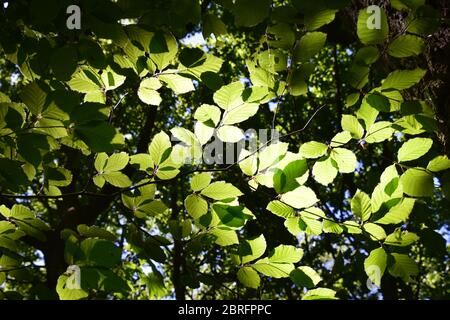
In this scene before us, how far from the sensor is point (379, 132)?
4.64ft

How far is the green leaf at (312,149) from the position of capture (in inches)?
54.4

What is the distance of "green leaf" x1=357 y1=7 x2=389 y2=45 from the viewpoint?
1.26 meters

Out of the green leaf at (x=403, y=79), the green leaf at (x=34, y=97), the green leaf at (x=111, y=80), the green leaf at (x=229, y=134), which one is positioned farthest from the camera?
the green leaf at (x=111, y=80)

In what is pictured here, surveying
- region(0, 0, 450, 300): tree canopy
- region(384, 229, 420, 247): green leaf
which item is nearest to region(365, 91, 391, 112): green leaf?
region(0, 0, 450, 300): tree canopy

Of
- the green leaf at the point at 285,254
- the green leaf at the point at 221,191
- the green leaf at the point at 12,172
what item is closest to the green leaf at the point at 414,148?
the green leaf at the point at 285,254

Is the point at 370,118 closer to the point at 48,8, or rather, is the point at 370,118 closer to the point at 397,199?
the point at 397,199

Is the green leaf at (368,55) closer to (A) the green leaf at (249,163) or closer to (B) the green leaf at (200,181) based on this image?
(A) the green leaf at (249,163)

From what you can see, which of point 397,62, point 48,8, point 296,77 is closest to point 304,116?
point 397,62

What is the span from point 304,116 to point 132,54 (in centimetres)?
647

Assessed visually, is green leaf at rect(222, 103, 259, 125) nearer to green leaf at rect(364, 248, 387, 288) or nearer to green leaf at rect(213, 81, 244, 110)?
green leaf at rect(213, 81, 244, 110)

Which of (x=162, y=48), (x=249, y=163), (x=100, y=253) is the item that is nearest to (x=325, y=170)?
(x=249, y=163)

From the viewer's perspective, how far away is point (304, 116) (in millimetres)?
7578

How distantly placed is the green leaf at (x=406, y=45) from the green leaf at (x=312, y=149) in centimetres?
40

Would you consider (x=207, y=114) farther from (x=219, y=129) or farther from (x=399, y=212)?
(x=399, y=212)
